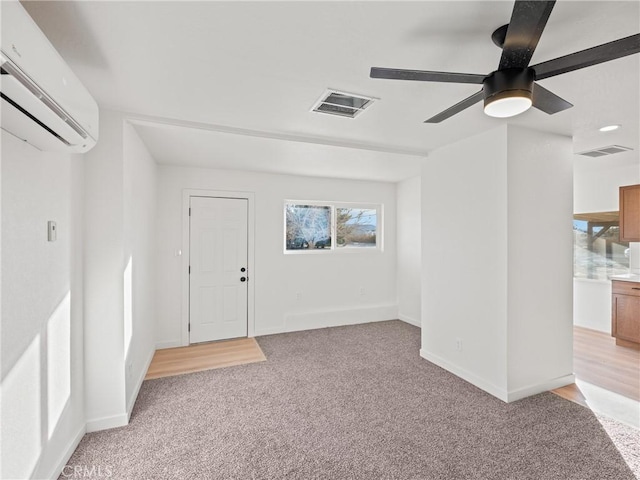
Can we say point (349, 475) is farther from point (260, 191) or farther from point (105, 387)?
point (260, 191)

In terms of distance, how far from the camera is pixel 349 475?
1878 mm

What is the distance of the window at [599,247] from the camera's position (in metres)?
4.75

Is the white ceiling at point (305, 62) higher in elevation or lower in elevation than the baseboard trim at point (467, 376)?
higher

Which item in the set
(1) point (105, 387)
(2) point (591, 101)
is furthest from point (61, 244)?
(2) point (591, 101)

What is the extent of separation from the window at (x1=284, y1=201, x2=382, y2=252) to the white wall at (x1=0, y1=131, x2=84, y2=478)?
9.78ft

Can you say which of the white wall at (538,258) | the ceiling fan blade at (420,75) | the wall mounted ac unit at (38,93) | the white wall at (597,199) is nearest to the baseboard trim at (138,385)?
the wall mounted ac unit at (38,93)

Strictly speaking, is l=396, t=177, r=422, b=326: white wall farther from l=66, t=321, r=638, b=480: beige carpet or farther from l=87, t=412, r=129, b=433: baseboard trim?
l=87, t=412, r=129, b=433: baseboard trim

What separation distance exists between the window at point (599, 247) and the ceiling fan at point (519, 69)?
14.9 feet

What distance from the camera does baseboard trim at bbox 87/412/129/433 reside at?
232 cm

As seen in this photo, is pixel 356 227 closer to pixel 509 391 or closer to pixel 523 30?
pixel 509 391

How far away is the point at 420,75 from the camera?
4.63 feet

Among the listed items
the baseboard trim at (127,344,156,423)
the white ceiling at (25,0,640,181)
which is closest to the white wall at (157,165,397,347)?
the baseboard trim at (127,344,156,423)

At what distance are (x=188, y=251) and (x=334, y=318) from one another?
239 centimetres

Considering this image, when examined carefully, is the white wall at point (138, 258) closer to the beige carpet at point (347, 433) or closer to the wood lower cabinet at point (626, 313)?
the beige carpet at point (347, 433)
